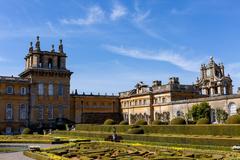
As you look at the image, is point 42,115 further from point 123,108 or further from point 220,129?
point 220,129

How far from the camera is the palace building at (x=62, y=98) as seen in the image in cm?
4838

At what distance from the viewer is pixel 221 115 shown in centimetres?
3738

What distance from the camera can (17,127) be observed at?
4862 cm

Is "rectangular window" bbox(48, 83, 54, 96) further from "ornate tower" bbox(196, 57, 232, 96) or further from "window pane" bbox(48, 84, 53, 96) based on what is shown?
"ornate tower" bbox(196, 57, 232, 96)

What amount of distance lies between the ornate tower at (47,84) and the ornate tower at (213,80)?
2208 centimetres

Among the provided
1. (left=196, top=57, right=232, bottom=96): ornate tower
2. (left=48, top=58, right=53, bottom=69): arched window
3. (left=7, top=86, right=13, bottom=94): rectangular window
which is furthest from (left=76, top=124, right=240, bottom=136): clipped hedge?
(left=196, top=57, right=232, bottom=96): ornate tower

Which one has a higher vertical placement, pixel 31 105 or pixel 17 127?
pixel 31 105

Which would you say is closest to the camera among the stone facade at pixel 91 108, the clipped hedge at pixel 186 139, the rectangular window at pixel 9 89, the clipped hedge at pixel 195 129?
the clipped hedge at pixel 186 139

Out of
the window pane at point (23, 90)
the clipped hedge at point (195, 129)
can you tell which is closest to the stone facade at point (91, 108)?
the window pane at point (23, 90)

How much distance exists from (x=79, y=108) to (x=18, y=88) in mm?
10499

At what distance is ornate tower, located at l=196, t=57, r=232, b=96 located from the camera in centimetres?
5541

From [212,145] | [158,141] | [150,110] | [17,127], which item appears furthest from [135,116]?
[212,145]

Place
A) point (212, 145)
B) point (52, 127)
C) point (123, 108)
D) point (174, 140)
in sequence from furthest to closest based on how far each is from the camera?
point (123, 108) → point (52, 127) → point (174, 140) → point (212, 145)

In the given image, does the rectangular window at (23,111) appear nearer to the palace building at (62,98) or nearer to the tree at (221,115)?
the palace building at (62,98)
